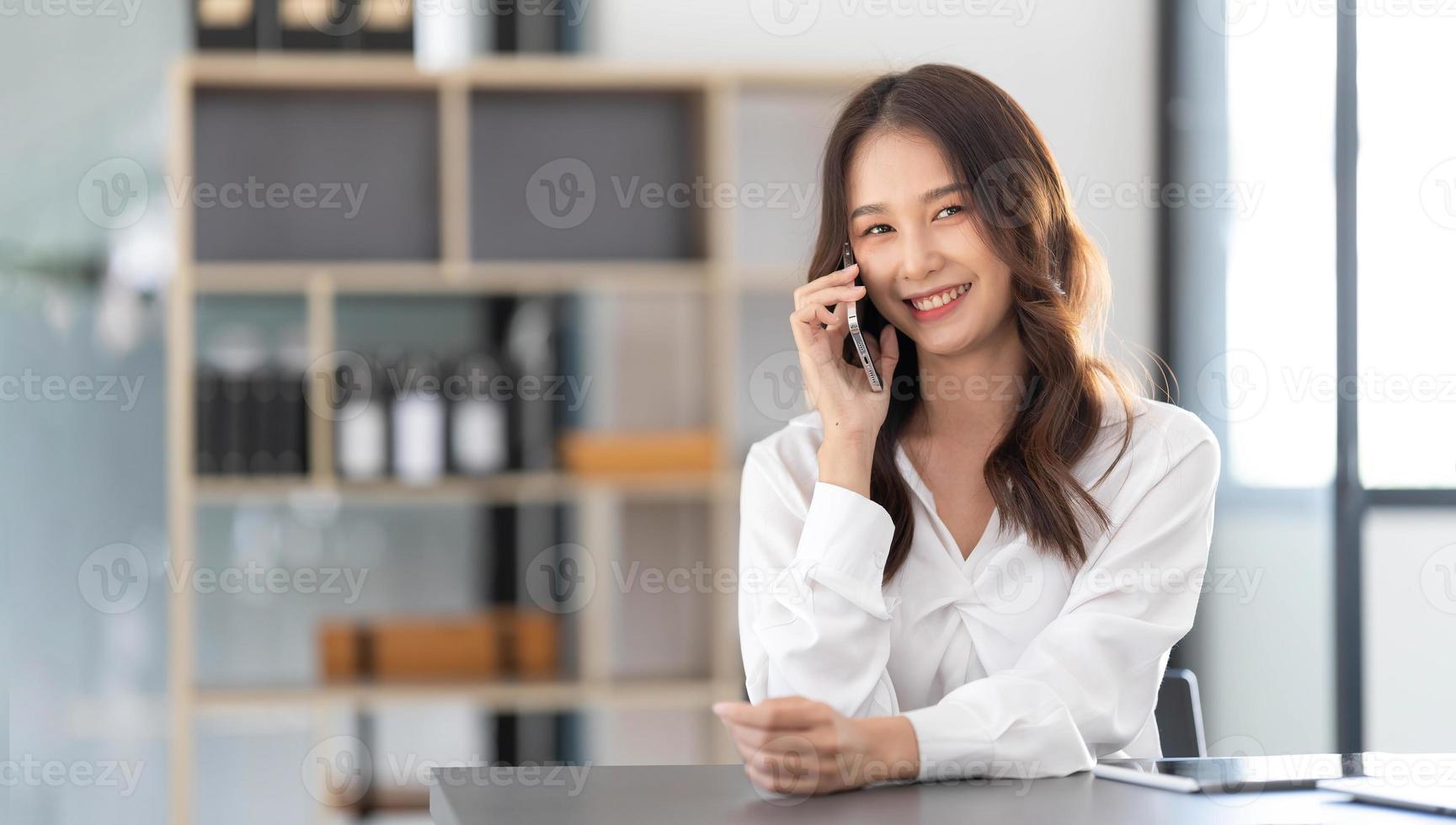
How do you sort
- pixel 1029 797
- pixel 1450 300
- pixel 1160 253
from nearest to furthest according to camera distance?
pixel 1029 797 < pixel 1450 300 < pixel 1160 253

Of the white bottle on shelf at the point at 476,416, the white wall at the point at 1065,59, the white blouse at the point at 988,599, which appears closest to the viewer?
the white blouse at the point at 988,599

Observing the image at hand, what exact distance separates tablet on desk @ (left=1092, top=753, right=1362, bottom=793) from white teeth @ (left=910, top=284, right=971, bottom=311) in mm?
658

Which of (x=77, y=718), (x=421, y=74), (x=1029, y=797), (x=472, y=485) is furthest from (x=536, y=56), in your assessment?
(x=1029, y=797)

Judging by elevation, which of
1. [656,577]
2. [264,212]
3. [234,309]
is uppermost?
[264,212]

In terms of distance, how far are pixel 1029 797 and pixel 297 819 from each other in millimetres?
2886

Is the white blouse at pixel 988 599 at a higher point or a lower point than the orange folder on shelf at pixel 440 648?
higher

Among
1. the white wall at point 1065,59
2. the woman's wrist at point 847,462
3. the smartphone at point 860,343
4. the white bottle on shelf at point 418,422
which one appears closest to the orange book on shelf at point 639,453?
the white bottle on shelf at point 418,422

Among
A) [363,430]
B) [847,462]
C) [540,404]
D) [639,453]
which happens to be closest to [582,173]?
[540,404]

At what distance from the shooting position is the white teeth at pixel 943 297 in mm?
1854

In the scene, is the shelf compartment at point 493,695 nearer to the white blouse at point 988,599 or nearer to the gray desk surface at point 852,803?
the white blouse at point 988,599

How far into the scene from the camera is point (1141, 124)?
3.96 m

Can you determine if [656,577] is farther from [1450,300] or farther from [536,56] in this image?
[1450,300]

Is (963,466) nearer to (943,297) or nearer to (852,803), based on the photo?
(943,297)

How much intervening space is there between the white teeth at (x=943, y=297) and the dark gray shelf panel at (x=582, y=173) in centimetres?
180
